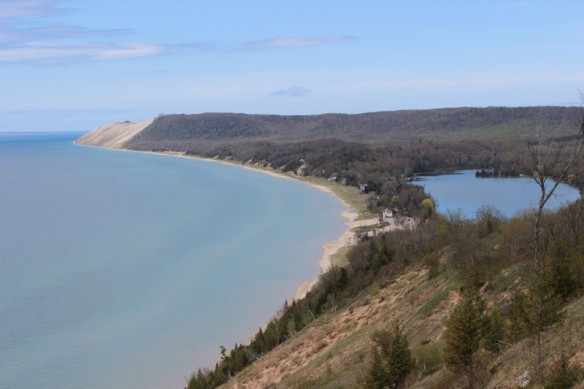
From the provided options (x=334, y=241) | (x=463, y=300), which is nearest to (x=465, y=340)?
(x=463, y=300)

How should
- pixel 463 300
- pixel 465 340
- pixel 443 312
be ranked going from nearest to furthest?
1. pixel 465 340
2. pixel 463 300
3. pixel 443 312

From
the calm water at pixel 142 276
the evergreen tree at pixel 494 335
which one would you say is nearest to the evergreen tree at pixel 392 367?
the evergreen tree at pixel 494 335

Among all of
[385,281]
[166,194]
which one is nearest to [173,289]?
[385,281]

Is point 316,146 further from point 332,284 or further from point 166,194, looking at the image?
point 332,284

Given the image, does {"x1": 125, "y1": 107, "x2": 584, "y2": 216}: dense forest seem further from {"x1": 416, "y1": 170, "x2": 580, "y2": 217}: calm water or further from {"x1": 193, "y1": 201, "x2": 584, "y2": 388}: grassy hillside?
{"x1": 193, "y1": 201, "x2": 584, "y2": 388}: grassy hillside

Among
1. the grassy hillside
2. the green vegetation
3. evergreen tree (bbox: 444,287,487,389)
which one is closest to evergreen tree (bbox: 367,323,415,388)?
the green vegetation

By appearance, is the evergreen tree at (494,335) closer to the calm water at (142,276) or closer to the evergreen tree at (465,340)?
the evergreen tree at (465,340)

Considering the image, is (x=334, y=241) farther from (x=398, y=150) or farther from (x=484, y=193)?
(x=398, y=150)
